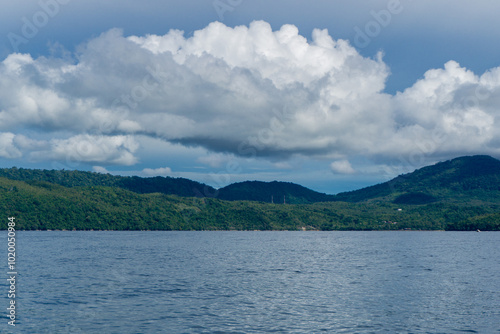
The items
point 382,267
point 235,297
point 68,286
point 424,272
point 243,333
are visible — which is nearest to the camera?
point 243,333

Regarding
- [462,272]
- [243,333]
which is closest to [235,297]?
[243,333]

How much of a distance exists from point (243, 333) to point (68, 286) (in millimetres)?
41291

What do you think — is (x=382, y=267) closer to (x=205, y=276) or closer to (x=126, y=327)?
(x=205, y=276)

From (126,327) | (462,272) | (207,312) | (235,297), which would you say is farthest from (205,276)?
(462,272)

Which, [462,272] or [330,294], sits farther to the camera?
[462,272]

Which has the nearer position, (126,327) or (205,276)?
(126,327)

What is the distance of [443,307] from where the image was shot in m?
59.9

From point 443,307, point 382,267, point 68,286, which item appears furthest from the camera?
point 382,267

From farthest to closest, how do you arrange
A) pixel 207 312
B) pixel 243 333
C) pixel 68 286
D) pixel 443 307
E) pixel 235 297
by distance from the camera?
1. pixel 68 286
2. pixel 235 297
3. pixel 443 307
4. pixel 207 312
5. pixel 243 333

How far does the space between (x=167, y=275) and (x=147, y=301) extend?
29.0 m

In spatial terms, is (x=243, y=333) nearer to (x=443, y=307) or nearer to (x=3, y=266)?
(x=443, y=307)

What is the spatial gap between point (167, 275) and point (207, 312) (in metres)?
37.0

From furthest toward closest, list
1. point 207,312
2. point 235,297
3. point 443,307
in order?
1. point 235,297
2. point 443,307
3. point 207,312

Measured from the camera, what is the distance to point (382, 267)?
10988 cm
